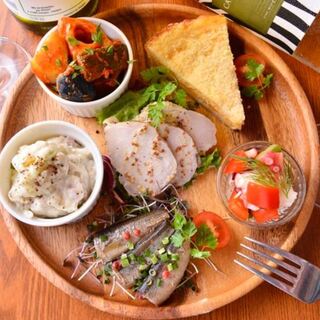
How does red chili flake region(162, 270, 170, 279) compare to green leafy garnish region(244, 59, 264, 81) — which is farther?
green leafy garnish region(244, 59, 264, 81)

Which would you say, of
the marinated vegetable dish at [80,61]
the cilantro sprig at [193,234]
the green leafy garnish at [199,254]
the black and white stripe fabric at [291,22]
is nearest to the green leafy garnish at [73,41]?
the marinated vegetable dish at [80,61]

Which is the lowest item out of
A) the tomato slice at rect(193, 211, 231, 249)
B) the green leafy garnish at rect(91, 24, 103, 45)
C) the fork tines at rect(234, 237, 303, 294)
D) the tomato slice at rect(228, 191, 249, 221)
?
the tomato slice at rect(193, 211, 231, 249)

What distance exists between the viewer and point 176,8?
5.97 ft

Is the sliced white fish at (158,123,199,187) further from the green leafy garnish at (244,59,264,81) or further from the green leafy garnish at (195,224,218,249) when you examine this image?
the green leafy garnish at (244,59,264,81)

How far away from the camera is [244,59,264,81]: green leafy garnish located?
5.78 feet

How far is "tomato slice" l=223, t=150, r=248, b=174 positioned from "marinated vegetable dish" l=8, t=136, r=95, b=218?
14.9 inches

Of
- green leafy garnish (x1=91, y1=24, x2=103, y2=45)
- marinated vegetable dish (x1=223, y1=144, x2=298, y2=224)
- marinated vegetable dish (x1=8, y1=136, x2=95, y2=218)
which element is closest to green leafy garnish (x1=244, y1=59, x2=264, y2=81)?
marinated vegetable dish (x1=223, y1=144, x2=298, y2=224)

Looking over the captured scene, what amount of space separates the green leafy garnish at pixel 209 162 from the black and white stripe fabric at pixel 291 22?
15.5 inches

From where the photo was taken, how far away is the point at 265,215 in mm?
1646

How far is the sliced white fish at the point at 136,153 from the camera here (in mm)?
1709

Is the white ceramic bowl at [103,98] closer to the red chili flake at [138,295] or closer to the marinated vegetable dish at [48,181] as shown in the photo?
the marinated vegetable dish at [48,181]

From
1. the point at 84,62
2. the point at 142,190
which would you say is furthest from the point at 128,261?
the point at 84,62

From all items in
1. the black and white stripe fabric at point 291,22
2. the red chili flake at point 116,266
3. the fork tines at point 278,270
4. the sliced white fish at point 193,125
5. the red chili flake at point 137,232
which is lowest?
the red chili flake at point 116,266

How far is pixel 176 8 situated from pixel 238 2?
0.62 ft
